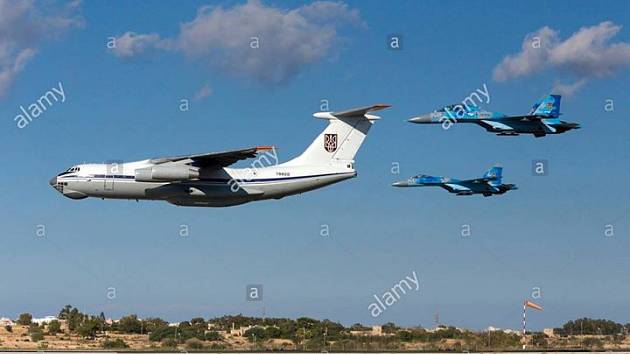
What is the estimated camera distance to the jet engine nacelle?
50.9 meters

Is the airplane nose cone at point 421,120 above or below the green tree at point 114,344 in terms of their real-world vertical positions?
above

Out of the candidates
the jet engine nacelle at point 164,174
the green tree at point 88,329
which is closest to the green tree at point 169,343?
the jet engine nacelle at point 164,174

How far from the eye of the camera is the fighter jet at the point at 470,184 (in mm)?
74375

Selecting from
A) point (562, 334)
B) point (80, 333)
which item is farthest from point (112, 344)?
point (562, 334)

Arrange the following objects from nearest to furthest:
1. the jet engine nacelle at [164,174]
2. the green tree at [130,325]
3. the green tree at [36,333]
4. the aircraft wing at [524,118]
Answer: the jet engine nacelle at [164,174] < the aircraft wing at [524,118] < the green tree at [36,333] < the green tree at [130,325]

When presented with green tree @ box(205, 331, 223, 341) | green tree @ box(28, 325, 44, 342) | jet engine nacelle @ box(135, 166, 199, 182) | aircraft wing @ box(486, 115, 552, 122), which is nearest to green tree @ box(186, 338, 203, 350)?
green tree @ box(205, 331, 223, 341)

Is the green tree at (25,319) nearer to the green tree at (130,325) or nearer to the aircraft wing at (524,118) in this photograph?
the green tree at (130,325)

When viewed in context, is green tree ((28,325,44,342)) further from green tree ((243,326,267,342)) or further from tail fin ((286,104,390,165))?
tail fin ((286,104,390,165))

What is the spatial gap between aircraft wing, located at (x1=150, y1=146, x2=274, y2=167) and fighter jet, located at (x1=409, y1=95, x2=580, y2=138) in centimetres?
1526

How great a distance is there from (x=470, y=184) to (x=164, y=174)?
109 feet

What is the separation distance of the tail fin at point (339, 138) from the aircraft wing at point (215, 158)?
3340 millimetres

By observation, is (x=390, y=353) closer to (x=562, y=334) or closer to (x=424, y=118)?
(x=424, y=118)

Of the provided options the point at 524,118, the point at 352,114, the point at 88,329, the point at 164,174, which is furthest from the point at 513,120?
the point at 88,329

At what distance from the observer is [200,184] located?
52.0 metres
